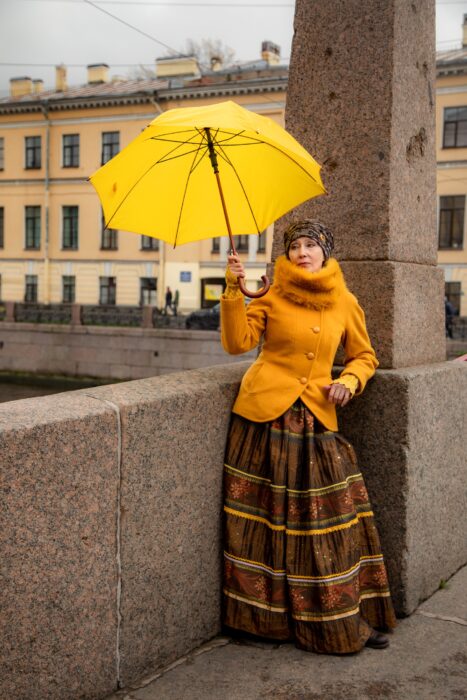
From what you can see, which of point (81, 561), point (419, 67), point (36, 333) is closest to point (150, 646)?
point (81, 561)

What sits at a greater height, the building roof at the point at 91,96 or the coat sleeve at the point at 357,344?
the building roof at the point at 91,96

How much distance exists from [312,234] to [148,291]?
32.8 meters

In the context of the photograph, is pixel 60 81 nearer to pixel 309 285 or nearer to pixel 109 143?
pixel 109 143

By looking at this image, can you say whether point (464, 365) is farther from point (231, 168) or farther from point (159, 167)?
point (159, 167)

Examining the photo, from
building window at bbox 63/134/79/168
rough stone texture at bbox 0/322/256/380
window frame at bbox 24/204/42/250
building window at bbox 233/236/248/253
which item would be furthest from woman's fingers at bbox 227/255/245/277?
window frame at bbox 24/204/42/250

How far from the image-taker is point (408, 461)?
3.05 metres

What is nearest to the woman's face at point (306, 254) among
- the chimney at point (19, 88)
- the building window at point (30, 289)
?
the building window at point (30, 289)

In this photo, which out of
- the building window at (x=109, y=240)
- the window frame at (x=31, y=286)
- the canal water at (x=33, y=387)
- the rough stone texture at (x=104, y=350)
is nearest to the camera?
A: the rough stone texture at (x=104, y=350)

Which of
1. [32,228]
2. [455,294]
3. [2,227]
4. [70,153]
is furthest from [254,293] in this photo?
[2,227]

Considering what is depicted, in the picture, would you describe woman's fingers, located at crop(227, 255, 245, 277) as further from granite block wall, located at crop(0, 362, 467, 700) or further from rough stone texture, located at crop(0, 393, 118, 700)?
rough stone texture, located at crop(0, 393, 118, 700)

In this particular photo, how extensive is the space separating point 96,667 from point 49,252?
3684 cm

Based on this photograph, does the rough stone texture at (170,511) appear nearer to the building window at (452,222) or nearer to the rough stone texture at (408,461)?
the rough stone texture at (408,461)

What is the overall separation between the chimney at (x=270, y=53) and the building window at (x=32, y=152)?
38.2ft

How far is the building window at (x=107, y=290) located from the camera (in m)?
36.3
